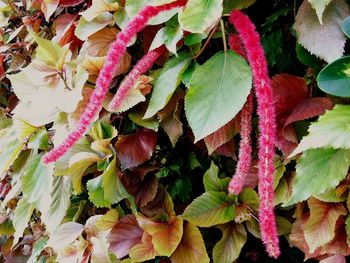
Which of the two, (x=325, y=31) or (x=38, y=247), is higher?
(x=325, y=31)

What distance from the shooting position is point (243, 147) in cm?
56

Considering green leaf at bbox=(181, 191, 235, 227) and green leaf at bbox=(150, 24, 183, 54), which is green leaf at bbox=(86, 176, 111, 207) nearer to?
green leaf at bbox=(181, 191, 235, 227)

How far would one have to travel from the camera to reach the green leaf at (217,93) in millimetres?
593

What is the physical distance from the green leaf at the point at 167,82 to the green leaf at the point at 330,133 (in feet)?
0.86

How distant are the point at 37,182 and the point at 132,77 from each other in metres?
0.38

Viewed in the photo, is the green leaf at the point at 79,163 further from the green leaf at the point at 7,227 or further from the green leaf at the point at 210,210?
the green leaf at the point at 7,227

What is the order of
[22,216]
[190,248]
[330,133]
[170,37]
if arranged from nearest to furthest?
[330,133]
[170,37]
[190,248]
[22,216]

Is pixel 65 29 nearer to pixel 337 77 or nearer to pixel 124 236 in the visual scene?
pixel 124 236

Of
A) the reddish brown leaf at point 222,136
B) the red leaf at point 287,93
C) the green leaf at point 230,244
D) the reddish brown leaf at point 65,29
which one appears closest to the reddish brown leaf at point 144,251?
the green leaf at point 230,244

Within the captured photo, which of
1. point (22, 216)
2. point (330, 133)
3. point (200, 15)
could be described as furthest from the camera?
point (22, 216)

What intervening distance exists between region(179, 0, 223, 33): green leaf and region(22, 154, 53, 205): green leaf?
430 mm

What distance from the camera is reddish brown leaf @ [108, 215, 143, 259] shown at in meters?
0.83

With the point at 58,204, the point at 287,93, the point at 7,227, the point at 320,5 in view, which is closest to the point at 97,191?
the point at 58,204

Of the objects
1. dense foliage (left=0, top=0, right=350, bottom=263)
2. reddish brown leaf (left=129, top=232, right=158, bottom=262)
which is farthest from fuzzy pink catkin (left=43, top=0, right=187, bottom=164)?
reddish brown leaf (left=129, top=232, right=158, bottom=262)
